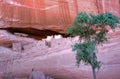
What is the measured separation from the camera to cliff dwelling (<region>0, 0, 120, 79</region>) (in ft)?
29.7

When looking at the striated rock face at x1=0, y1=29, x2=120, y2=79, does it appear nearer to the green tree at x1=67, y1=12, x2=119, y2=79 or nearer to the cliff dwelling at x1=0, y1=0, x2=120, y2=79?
the cliff dwelling at x1=0, y1=0, x2=120, y2=79

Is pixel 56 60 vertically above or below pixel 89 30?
below

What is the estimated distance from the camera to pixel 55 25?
1091 centimetres

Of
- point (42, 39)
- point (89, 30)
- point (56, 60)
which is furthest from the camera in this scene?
point (42, 39)

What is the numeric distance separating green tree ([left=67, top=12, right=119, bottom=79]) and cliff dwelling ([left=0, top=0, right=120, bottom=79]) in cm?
177

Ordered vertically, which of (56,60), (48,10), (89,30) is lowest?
(56,60)

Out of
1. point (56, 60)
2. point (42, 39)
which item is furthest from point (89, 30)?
point (42, 39)

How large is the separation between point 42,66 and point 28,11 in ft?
6.65

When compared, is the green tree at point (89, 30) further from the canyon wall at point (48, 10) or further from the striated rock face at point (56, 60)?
the canyon wall at point (48, 10)

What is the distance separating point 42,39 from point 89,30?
4341mm

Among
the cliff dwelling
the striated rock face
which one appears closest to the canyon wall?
the cliff dwelling

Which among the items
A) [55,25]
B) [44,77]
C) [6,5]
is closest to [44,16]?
[55,25]

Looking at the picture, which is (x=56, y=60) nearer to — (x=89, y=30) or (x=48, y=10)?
(x=48, y=10)

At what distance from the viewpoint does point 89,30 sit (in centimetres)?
659
